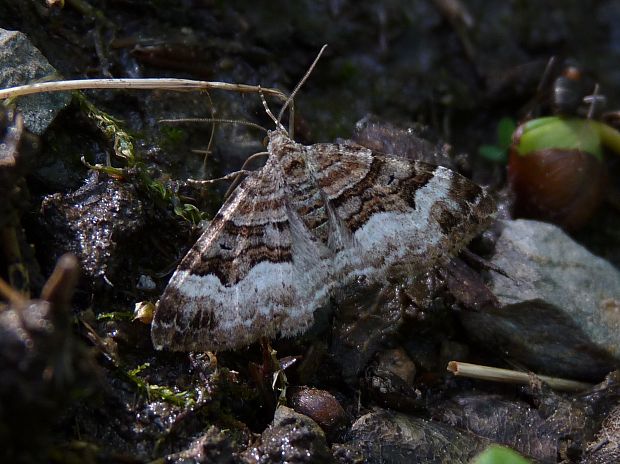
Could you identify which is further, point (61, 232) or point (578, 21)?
point (578, 21)

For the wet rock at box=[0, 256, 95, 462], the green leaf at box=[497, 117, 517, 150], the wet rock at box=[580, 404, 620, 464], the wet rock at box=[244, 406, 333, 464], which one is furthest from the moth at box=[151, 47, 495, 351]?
the green leaf at box=[497, 117, 517, 150]

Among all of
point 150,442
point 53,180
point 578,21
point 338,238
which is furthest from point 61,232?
point 578,21

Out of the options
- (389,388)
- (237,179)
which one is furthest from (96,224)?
(389,388)

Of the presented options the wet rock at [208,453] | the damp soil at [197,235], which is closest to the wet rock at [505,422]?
the damp soil at [197,235]

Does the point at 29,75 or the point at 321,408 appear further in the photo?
the point at 29,75

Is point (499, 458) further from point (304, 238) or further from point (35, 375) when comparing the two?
point (35, 375)

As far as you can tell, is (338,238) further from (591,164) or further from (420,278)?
(591,164)

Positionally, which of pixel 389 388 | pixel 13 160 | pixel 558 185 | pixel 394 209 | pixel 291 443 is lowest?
pixel 389 388

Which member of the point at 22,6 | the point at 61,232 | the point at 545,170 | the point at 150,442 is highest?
the point at 22,6

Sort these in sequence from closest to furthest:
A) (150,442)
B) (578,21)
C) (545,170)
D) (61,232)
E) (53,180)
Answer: (150,442) → (61,232) → (53,180) → (545,170) → (578,21)
